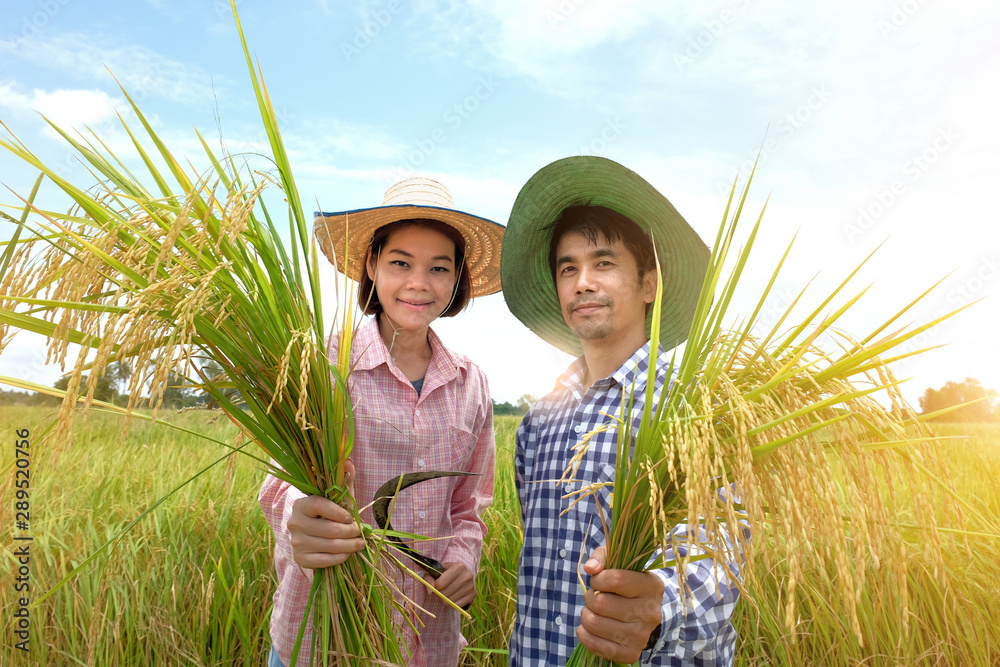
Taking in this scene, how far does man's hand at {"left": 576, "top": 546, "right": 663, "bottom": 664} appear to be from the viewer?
165 centimetres

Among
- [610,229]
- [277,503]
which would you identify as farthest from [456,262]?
[277,503]

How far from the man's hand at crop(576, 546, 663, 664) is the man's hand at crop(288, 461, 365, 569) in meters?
0.75

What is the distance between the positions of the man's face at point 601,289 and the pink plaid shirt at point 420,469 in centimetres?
Answer: 69

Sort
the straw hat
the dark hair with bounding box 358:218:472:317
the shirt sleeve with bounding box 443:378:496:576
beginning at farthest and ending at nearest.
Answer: the dark hair with bounding box 358:218:472:317 → the straw hat → the shirt sleeve with bounding box 443:378:496:576

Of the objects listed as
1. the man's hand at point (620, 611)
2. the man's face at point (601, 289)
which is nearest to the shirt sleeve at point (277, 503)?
the man's hand at point (620, 611)

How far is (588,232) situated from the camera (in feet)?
9.10

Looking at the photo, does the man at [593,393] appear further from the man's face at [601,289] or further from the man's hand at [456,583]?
the man's hand at [456,583]

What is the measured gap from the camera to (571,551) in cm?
224

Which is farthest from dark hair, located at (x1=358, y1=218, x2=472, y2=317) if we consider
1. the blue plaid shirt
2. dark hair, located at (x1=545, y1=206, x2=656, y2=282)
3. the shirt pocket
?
the blue plaid shirt

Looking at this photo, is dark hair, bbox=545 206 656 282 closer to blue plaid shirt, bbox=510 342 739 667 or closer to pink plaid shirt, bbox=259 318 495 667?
blue plaid shirt, bbox=510 342 739 667

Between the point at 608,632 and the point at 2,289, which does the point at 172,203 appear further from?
the point at 608,632

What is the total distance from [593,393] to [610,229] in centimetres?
77

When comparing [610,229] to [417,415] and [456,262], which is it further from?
[417,415]

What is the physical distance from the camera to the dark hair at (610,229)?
279 centimetres
